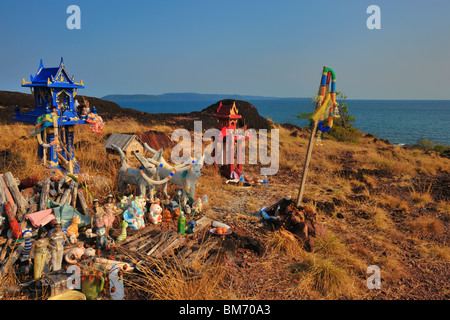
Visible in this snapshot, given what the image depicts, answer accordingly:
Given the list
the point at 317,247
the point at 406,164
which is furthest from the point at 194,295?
the point at 406,164

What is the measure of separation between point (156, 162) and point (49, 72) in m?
3.68

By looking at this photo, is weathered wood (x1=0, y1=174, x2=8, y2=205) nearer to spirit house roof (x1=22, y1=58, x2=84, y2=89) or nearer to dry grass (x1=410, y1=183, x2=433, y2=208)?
spirit house roof (x1=22, y1=58, x2=84, y2=89)

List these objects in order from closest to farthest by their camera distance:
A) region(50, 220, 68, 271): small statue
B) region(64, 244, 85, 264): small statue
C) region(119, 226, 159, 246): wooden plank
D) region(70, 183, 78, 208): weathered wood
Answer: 1. region(50, 220, 68, 271): small statue
2. region(64, 244, 85, 264): small statue
3. region(119, 226, 159, 246): wooden plank
4. region(70, 183, 78, 208): weathered wood

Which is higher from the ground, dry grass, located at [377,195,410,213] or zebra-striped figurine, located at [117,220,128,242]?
zebra-striped figurine, located at [117,220,128,242]

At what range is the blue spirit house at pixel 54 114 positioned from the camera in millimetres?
6676

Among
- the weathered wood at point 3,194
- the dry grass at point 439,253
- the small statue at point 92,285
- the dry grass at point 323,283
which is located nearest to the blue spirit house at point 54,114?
the weathered wood at point 3,194

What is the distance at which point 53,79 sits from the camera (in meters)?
6.73

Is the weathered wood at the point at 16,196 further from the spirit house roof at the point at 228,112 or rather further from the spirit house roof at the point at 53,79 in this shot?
the spirit house roof at the point at 228,112

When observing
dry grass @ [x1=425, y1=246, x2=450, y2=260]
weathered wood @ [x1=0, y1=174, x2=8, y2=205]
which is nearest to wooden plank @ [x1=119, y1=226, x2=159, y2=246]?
weathered wood @ [x1=0, y1=174, x2=8, y2=205]

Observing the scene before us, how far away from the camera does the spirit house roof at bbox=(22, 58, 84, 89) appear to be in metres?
6.74

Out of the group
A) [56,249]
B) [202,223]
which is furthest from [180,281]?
[202,223]

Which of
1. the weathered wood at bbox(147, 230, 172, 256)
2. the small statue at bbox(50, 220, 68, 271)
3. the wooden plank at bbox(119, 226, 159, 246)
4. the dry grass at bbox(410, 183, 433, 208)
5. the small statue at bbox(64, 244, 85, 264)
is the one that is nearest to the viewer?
the small statue at bbox(50, 220, 68, 271)

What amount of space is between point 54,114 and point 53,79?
82 cm

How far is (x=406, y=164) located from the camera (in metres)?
12.2
